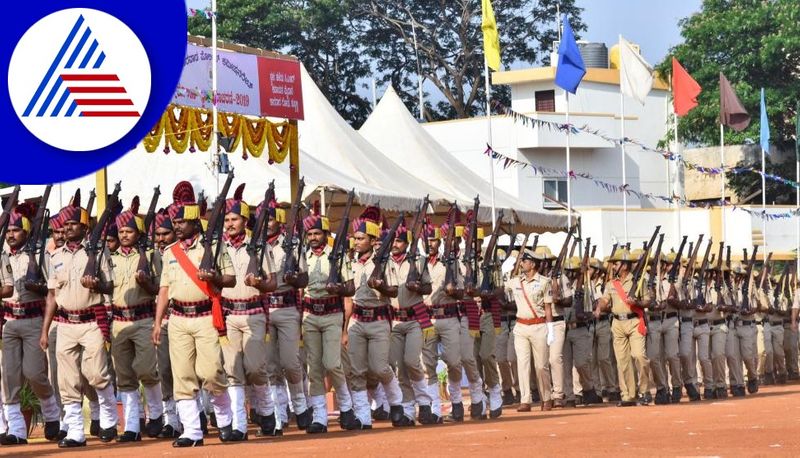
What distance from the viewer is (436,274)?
17266 mm

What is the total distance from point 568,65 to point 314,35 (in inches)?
980

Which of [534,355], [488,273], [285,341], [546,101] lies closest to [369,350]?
[285,341]

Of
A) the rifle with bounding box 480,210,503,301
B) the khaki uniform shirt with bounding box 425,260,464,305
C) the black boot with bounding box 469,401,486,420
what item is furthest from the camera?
the rifle with bounding box 480,210,503,301

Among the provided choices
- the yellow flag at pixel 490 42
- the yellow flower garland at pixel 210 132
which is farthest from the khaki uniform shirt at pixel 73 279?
the yellow flag at pixel 490 42

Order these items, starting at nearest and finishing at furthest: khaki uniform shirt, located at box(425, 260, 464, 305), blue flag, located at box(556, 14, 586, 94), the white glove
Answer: khaki uniform shirt, located at box(425, 260, 464, 305), the white glove, blue flag, located at box(556, 14, 586, 94)

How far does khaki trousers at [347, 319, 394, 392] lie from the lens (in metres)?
15.5

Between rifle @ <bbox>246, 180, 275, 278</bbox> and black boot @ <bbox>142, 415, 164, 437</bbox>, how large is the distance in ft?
6.03

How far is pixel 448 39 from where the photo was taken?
55.0m

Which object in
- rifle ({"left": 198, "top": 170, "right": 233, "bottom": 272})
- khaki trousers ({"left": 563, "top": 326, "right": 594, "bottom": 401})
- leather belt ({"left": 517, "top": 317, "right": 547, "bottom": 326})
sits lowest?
khaki trousers ({"left": 563, "top": 326, "right": 594, "bottom": 401})

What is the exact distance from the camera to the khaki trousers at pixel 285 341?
47.7ft

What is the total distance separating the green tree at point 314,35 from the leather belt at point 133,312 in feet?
115

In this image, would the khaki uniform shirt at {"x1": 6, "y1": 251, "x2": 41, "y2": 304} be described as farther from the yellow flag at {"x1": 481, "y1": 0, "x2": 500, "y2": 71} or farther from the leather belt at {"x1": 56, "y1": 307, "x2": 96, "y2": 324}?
the yellow flag at {"x1": 481, "y1": 0, "x2": 500, "y2": 71}

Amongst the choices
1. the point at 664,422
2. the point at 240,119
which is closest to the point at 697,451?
the point at 664,422

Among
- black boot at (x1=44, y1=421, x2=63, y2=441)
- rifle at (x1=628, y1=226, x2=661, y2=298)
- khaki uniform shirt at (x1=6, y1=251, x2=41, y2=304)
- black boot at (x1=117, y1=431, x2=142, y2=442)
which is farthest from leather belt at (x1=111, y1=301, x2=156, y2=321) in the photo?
rifle at (x1=628, y1=226, x2=661, y2=298)
